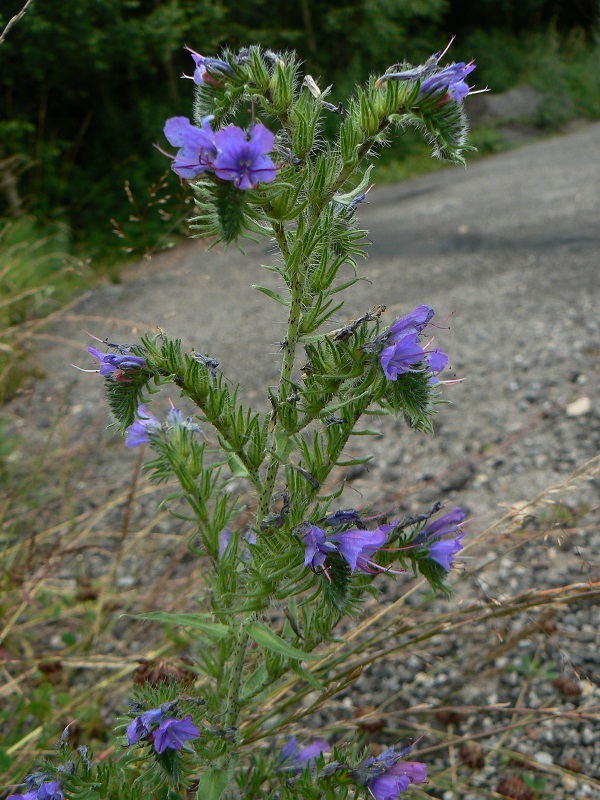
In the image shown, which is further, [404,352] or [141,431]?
[141,431]

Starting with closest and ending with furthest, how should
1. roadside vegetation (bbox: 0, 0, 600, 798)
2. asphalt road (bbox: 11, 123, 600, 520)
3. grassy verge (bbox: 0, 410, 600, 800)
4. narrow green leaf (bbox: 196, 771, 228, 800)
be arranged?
narrow green leaf (bbox: 196, 771, 228, 800) < grassy verge (bbox: 0, 410, 600, 800) < roadside vegetation (bbox: 0, 0, 600, 798) < asphalt road (bbox: 11, 123, 600, 520)

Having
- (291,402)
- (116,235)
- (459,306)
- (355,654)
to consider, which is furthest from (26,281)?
(291,402)

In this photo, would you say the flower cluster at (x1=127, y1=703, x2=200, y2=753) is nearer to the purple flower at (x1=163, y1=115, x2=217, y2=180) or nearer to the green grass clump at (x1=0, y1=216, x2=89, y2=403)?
the purple flower at (x1=163, y1=115, x2=217, y2=180)

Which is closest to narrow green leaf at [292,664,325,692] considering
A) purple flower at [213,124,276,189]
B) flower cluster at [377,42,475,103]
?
purple flower at [213,124,276,189]

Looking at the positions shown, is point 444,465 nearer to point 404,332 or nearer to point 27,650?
point 27,650

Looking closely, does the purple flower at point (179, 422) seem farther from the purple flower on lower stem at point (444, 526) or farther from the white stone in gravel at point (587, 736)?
the white stone in gravel at point (587, 736)

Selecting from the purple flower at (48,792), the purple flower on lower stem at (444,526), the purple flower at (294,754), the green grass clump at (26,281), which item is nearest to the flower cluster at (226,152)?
the purple flower on lower stem at (444,526)

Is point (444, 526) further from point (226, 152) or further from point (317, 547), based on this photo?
point (226, 152)
